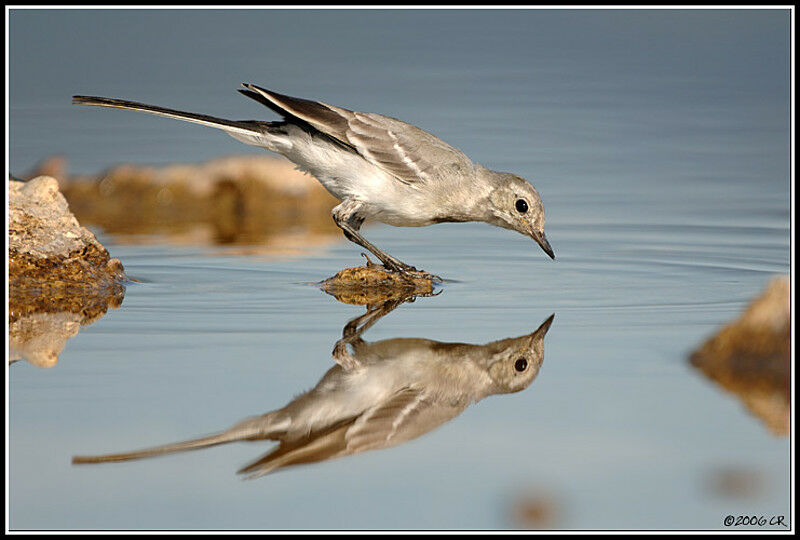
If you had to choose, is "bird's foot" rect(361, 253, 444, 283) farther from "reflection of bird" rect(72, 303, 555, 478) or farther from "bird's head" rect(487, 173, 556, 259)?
"reflection of bird" rect(72, 303, 555, 478)

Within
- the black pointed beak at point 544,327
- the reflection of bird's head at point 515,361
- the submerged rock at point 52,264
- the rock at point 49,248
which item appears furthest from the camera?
the rock at point 49,248

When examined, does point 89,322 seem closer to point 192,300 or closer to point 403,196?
point 192,300

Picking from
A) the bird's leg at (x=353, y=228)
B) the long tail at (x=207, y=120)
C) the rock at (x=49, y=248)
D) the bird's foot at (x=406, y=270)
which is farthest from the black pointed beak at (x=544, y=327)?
the rock at (x=49, y=248)

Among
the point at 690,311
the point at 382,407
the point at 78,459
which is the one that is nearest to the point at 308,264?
the point at 690,311

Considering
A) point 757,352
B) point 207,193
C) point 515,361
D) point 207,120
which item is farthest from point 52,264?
point 207,193

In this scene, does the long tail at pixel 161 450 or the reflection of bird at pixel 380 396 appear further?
the reflection of bird at pixel 380 396

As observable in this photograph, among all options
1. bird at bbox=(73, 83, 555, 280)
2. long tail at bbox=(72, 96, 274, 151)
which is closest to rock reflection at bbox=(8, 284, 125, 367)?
long tail at bbox=(72, 96, 274, 151)

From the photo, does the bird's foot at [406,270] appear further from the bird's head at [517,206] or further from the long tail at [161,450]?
the long tail at [161,450]

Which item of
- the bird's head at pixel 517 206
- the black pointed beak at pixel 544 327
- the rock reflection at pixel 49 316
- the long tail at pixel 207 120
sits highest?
the long tail at pixel 207 120

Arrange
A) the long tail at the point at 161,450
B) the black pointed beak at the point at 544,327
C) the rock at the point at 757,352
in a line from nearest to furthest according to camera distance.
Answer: the long tail at the point at 161,450 < the rock at the point at 757,352 < the black pointed beak at the point at 544,327
